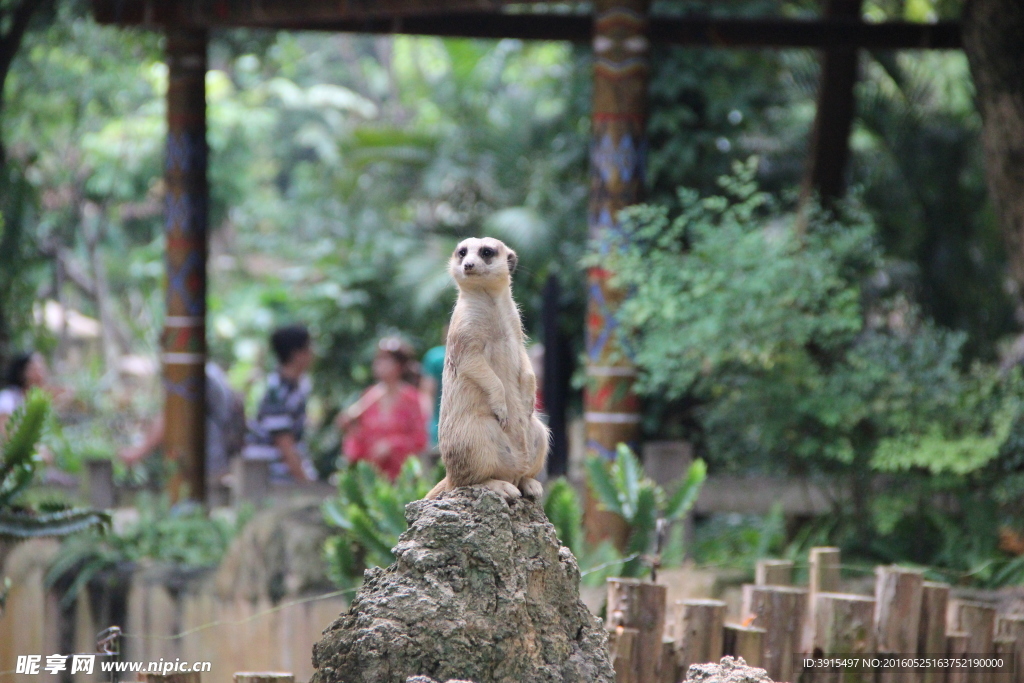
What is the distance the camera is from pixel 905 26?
6.47 m

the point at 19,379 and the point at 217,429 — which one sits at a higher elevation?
the point at 19,379

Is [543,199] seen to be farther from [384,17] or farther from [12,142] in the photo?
[12,142]

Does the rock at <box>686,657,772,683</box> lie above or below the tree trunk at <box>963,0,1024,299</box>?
below

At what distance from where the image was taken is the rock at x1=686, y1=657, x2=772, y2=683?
2.94 meters

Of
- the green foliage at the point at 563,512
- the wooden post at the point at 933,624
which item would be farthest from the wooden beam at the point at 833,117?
the wooden post at the point at 933,624

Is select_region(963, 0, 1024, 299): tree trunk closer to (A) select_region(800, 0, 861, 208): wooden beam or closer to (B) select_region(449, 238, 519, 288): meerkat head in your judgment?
(A) select_region(800, 0, 861, 208): wooden beam

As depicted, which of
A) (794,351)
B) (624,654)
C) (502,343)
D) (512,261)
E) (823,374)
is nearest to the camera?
(502,343)

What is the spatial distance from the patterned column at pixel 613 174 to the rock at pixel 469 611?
2.64m

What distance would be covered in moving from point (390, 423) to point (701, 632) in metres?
3.47

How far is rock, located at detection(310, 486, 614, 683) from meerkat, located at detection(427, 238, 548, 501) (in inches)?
3.7

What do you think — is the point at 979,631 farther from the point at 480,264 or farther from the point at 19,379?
the point at 19,379

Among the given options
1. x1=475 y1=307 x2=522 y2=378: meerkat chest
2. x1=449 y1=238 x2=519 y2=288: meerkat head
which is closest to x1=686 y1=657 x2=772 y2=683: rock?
x1=475 y1=307 x2=522 y2=378: meerkat chest

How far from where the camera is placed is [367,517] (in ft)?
16.2

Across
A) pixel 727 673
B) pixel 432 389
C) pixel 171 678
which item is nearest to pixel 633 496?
pixel 727 673
